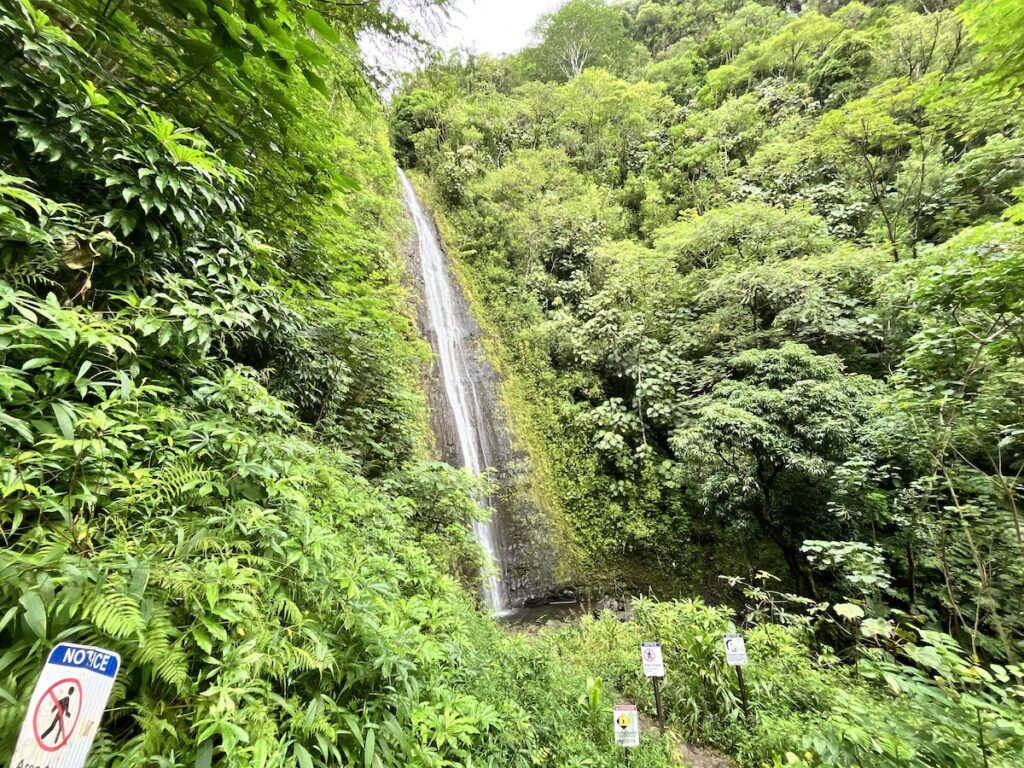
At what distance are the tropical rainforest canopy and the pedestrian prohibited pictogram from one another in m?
0.35

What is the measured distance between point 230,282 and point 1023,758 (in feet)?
15.8

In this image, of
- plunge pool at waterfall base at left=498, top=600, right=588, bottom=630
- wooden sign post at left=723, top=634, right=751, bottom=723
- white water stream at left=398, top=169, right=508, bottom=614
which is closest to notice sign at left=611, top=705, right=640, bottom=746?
wooden sign post at left=723, top=634, right=751, bottom=723

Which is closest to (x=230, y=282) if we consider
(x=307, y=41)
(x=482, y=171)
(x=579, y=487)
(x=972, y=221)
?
(x=307, y=41)

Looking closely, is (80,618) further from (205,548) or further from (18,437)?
(18,437)

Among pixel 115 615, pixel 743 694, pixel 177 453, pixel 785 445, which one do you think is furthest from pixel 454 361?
pixel 115 615

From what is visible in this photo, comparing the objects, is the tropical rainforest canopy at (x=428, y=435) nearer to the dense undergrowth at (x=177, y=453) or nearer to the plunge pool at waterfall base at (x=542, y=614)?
the dense undergrowth at (x=177, y=453)

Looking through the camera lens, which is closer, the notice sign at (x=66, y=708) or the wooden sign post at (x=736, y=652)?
the notice sign at (x=66, y=708)

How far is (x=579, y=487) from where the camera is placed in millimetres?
9031

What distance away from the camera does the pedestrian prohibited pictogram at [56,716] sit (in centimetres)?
81

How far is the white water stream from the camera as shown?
307 inches

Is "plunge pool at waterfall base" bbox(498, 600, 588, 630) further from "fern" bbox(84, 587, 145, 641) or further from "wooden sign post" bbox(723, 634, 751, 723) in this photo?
"fern" bbox(84, 587, 145, 641)

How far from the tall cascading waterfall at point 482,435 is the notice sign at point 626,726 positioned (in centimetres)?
314

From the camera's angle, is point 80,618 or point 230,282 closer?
point 80,618

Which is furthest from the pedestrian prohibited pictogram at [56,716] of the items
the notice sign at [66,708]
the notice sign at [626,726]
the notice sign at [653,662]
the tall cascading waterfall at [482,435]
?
the tall cascading waterfall at [482,435]
